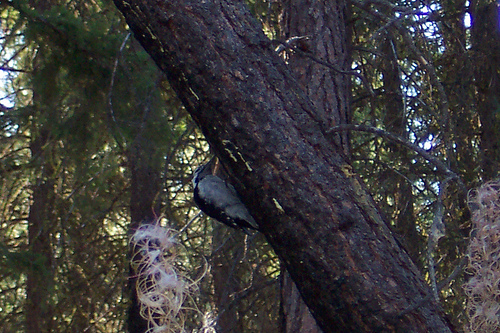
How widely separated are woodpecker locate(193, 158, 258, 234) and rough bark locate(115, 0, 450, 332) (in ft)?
4.19

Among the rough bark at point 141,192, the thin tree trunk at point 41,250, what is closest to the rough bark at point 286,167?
the rough bark at point 141,192

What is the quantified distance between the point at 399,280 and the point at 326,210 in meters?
0.33

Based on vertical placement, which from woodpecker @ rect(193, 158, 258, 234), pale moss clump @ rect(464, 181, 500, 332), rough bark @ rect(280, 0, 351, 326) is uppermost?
rough bark @ rect(280, 0, 351, 326)

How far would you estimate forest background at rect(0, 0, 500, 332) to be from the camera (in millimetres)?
3818

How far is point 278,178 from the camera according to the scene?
6.34 ft

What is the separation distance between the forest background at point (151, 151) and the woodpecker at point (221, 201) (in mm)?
195

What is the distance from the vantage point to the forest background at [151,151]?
12.5 feet

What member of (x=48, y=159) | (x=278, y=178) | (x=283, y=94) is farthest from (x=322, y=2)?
(x=48, y=159)

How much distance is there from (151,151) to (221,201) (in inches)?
30.5

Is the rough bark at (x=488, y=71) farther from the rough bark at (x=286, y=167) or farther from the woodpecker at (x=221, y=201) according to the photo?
the rough bark at (x=286, y=167)

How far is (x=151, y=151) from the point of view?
3.86 meters

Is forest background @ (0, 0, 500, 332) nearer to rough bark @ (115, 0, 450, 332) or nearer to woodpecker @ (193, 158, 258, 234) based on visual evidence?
woodpecker @ (193, 158, 258, 234)

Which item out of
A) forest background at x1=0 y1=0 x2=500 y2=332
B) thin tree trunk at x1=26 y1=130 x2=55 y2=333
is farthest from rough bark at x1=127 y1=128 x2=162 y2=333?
thin tree trunk at x1=26 y1=130 x2=55 y2=333

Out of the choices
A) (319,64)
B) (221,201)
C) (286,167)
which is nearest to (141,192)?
(221,201)
